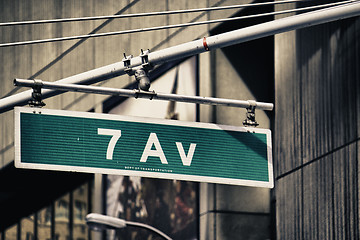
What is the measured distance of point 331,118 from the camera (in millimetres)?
17234

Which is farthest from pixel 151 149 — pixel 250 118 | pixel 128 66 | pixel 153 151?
pixel 250 118

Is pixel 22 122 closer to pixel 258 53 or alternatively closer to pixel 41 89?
pixel 41 89

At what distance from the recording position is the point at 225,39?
8.66 metres

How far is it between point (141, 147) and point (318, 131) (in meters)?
9.64

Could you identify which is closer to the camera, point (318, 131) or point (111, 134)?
point (111, 134)

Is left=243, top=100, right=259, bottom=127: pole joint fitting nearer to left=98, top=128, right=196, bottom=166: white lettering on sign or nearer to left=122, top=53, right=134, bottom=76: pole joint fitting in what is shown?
left=98, top=128, right=196, bottom=166: white lettering on sign

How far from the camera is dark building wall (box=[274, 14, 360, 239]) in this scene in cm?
1670

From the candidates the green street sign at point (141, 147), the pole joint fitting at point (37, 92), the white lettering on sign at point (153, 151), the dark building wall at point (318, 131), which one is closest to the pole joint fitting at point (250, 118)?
the green street sign at point (141, 147)

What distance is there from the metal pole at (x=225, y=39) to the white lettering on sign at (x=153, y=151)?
879mm

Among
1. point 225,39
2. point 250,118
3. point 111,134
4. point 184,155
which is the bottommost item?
point 184,155

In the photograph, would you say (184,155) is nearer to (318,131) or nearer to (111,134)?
(111,134)

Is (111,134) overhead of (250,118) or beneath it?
beneath

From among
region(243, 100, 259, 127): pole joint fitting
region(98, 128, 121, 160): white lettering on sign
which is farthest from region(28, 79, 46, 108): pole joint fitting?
region(243, 100, 259, 127): pole joint fitting

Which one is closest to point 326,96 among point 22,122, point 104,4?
point 104,4
